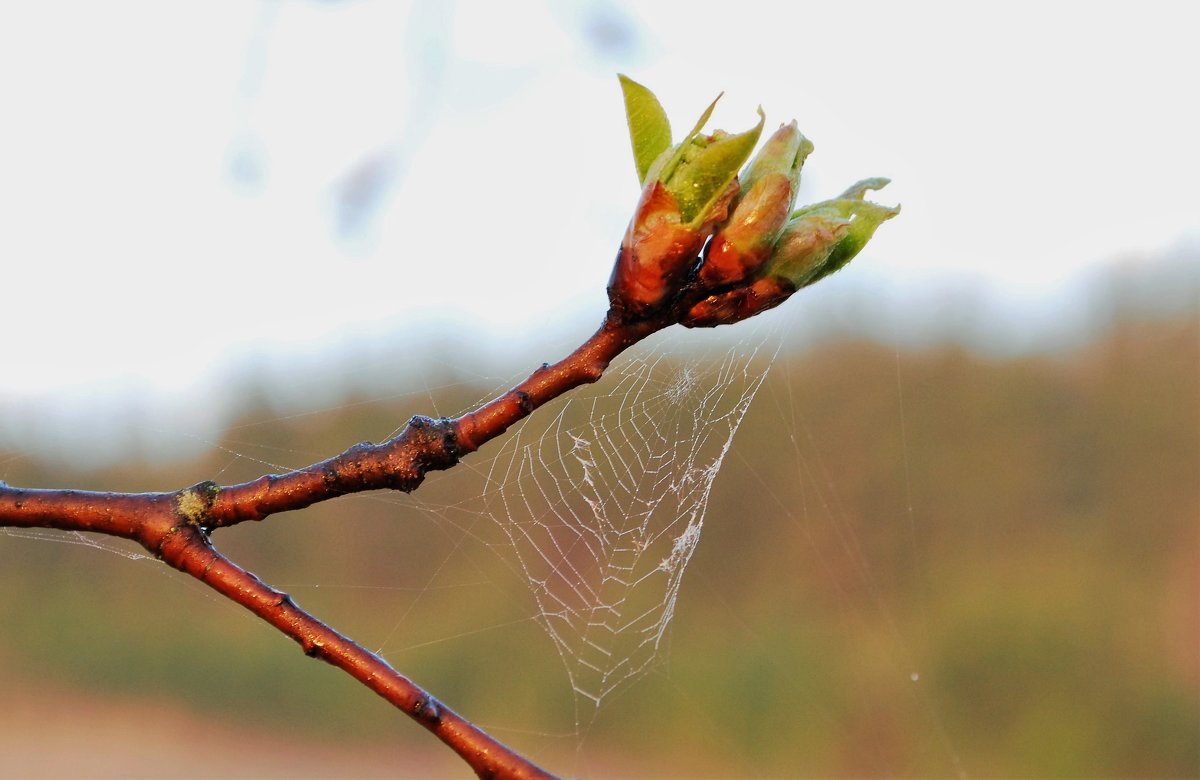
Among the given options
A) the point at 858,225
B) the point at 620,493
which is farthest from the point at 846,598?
the point at 858,225

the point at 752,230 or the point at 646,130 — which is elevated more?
the point at 646,130

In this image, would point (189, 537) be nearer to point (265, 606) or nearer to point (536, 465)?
point (265, 606)

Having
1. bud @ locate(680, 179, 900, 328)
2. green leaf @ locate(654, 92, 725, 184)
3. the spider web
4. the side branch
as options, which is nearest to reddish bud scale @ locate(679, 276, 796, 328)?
bud @ locate(680, 179, 900, 328)

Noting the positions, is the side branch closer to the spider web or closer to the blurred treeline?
the spider web

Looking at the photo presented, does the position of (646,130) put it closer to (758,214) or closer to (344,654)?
(758,214)

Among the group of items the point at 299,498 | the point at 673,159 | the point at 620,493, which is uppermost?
the point at 620,493

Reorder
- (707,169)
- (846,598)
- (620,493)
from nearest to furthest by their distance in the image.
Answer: (707,169) → (620,493) → (846,598)
